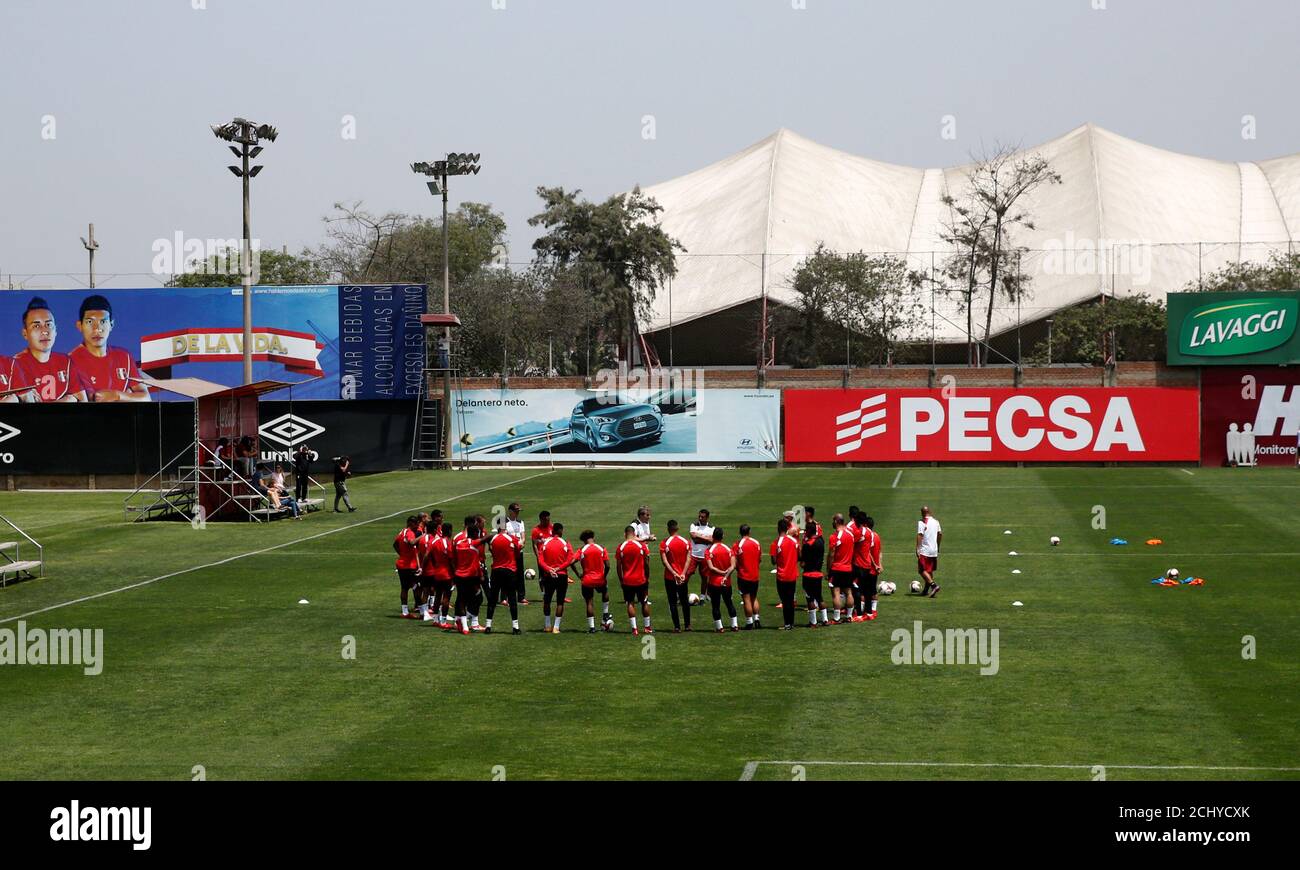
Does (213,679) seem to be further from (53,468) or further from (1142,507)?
(53,468)

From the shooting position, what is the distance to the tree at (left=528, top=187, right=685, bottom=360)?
305 ft

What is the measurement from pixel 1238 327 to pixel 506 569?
43738mm

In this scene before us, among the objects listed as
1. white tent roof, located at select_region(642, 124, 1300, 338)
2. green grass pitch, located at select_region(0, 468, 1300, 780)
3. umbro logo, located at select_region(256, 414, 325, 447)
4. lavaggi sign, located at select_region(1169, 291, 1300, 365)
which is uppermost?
white tent roof, located at select_region(642, 124, 1300, 338)

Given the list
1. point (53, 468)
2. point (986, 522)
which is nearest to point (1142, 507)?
point (986, 522)

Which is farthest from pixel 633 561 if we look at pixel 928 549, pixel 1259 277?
pixel 1259 277

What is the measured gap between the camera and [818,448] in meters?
59.8

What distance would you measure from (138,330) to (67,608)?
37.6 metres

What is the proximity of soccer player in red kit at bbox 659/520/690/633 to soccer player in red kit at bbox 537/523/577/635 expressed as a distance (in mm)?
1582

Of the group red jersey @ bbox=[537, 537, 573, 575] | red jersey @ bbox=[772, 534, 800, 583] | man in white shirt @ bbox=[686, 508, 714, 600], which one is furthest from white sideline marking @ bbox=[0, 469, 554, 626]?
red jersey @ bbox=[772, 534, 800, 583]

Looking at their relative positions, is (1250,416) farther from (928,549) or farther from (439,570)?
(439,570)

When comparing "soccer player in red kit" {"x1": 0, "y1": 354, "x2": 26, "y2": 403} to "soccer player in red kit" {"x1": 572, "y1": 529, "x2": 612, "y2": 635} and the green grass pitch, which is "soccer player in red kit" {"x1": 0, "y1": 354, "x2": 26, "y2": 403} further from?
"soccer player in red kit" {"x1": 572, "y1": 529, "x2": 612, "y2": 635}

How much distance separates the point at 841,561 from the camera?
918 inches

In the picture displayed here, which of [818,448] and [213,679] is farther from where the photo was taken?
[818,448]

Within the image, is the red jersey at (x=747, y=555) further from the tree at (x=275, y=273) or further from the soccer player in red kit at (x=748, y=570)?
the tree at (x=275, y=273)
